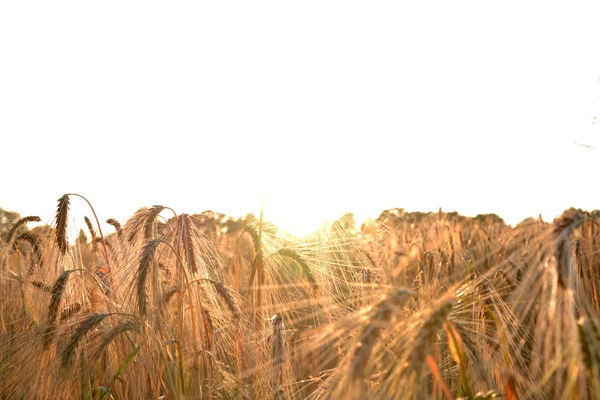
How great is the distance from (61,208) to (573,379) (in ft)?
8.03

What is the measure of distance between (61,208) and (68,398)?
89cm

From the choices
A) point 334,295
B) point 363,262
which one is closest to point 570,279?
point 334,295

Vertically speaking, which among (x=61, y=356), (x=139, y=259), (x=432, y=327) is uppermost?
(x=139, y=259)

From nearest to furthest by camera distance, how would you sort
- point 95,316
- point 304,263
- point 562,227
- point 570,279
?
point 570,279 → point 562,227 → point 95,316 → point 304,263

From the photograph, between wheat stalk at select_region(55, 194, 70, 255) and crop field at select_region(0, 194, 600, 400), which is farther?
wheat stalk at select_region(55, 194, 70, 255)

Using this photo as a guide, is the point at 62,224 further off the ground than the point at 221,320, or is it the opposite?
the point at 62,224

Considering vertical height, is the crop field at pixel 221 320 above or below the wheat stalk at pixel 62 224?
below

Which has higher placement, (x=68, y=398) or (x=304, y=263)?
(x=304, y=263)

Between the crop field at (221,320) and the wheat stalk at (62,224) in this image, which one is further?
the wheat stalk at (62,224)

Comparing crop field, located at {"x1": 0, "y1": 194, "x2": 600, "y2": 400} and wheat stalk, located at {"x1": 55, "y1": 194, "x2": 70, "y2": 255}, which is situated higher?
wheat stalk, located at {"x1": 55, "y1": 194, "x2": 70, "y2": 255}

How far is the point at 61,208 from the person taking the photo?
281 centimetres

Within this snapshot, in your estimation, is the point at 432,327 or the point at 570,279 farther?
the point at 570,279

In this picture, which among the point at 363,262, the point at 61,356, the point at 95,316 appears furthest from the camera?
the point at 363,262

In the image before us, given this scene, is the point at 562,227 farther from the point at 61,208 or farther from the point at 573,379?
the point at 61,208
